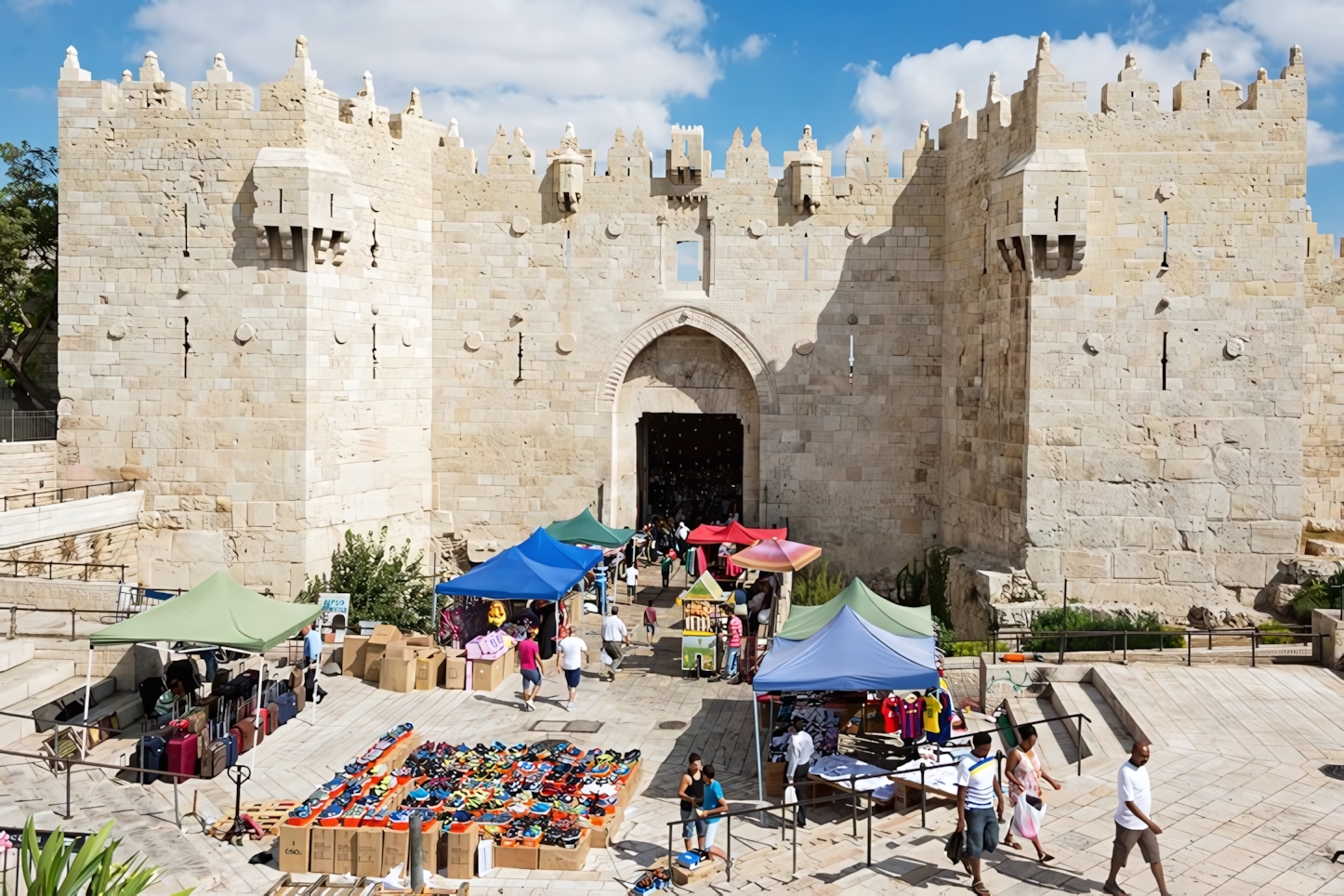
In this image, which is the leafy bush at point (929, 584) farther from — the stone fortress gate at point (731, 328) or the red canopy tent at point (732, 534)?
the red canopy tent at point (732, 534)

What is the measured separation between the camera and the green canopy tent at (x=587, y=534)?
65.6 feet

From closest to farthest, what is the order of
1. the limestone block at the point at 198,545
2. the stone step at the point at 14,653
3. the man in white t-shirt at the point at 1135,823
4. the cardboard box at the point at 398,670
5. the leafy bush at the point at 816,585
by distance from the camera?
the man in white t-shirt at the point at 1135,823
the stone step at the point at 14,653
the cardboard box at the point at 398,670
the limestone block at the point at 198,545
the leafy bush at the point at 816,585

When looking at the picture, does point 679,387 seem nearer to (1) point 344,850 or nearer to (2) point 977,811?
(1) point 344,850

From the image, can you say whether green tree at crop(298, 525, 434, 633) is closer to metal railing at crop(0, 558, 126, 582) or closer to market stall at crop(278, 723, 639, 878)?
metal railing at crop(0, 558, 126, 582)

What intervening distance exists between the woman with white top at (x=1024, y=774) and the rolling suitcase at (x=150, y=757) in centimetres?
881

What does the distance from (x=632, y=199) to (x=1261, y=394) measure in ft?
39.3

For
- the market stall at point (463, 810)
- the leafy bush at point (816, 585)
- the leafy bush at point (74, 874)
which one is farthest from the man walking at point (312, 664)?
the leafy bush at point (816, 585)

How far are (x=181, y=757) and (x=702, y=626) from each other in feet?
24.3

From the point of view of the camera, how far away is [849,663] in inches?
474

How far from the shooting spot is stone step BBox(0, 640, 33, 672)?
14214 millimetres

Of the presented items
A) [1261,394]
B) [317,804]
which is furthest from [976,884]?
[1261,394]

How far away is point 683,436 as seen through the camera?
30.2m

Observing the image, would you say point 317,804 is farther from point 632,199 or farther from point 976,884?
point 632,199

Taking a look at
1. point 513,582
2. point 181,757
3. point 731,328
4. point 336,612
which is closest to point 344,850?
point 181,757
